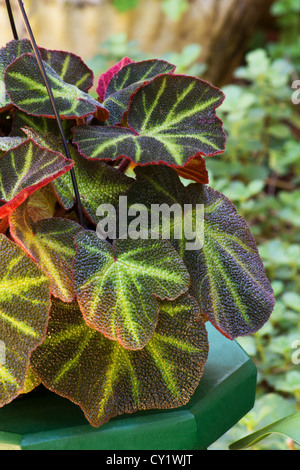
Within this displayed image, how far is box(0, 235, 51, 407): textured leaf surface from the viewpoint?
0.41 metres

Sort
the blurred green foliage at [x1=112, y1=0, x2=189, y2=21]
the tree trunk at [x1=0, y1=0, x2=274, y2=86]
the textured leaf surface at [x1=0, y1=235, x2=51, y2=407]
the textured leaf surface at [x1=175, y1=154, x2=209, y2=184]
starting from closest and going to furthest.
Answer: the textured leaf surface at [x1=0, y1=235, x2=51, y2=407]
the textured leaf surface at [x1=175, y1=154, x2=209, y2=184]
the blurred green foliage at [x1=112, y1=0, x2=189, y2=21]
the tree trunk at [x1=0, y1=0, x2=274, y2=86]

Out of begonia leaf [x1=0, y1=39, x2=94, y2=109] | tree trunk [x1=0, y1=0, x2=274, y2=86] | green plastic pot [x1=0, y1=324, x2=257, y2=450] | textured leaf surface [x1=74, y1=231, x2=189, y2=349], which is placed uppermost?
begonia leaf [x1=0, y1=39, x2=94, y2=109]

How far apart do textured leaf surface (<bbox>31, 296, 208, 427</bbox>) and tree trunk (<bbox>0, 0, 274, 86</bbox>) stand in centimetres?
194

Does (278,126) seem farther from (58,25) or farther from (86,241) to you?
(86,241)

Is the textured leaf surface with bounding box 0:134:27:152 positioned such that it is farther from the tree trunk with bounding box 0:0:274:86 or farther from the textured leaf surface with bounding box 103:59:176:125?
the tree trunk with bounding box 0:0:274:86

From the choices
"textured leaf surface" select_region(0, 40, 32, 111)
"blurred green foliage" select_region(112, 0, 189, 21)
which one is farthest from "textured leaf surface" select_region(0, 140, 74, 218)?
"blurred green foliage" select_region(112, 0, 189, 21)

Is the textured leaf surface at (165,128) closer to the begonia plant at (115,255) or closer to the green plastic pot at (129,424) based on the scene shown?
the begonia plant at (115,255)

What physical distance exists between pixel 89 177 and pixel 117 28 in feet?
6.38

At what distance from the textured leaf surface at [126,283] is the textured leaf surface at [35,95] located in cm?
12

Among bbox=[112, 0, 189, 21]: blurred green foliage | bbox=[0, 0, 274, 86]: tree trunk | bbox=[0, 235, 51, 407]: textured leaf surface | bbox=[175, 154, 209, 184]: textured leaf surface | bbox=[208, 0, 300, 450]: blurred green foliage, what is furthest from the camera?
bbox=[0, 0, 274, 86]: tree trunk

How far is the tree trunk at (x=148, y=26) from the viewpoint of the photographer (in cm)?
217

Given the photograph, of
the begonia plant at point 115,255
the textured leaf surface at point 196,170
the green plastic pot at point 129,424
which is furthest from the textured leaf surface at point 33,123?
the green plastic pot at point 129,424

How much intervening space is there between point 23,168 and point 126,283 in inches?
5.0

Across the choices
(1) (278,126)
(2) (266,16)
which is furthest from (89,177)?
(2) (266,16)
